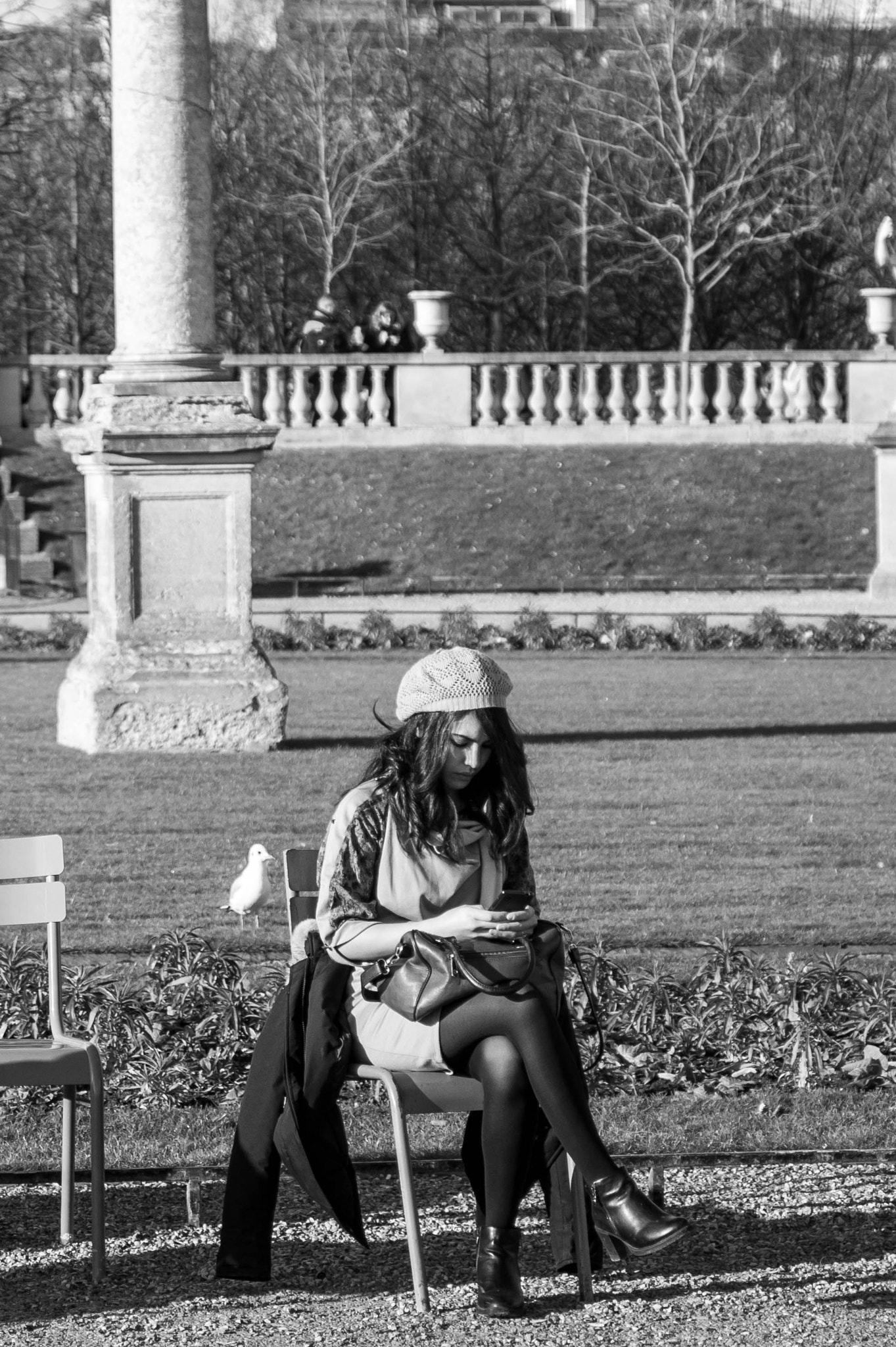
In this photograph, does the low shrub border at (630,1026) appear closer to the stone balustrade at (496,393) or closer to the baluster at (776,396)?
the stone balustrade at (496,393)

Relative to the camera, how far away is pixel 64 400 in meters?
24.8

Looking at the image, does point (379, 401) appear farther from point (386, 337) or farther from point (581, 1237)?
point (581, 1237)

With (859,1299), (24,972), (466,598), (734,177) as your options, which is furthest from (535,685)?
(734,177)

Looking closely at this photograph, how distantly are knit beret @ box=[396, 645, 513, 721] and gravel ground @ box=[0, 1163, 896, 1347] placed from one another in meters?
1.15

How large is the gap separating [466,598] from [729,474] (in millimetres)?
5794

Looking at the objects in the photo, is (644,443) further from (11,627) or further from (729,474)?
(11,627)

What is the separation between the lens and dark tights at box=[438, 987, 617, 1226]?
381 cm

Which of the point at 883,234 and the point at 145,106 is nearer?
the point at 145,106

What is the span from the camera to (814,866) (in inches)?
314

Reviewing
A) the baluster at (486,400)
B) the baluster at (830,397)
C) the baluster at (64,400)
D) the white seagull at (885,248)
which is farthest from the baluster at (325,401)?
the white seagull at (885,248)

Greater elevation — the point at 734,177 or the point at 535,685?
the point at 734,177

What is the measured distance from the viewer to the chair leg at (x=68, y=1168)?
4.26 meters

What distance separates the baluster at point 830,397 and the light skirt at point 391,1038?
2156cm

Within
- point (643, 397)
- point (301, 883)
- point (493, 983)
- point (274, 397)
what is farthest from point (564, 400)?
point (493, 983)
